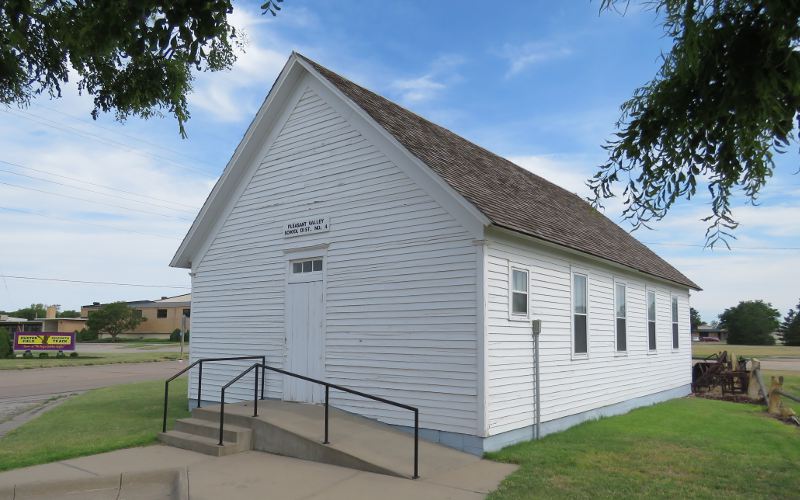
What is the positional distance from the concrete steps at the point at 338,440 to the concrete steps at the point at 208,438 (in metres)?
0.06

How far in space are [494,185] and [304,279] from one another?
438cm

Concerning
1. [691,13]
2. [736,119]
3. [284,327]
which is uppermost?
[691,13]

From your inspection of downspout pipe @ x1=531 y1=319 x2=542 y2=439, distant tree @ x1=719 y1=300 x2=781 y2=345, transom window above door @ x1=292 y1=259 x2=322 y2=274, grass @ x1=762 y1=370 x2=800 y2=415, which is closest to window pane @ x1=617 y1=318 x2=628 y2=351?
grass @ x1=762 y1=370 x2=800 y2=415

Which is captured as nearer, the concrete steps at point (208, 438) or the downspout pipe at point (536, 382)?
the concrete steps at point (208, 438)

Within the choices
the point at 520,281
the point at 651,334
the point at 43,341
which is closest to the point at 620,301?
the point at 651,334

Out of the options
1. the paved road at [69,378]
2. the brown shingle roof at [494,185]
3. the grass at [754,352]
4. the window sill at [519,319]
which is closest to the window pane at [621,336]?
the brown shingle roof at [494,185]

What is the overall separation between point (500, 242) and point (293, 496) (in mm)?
5243

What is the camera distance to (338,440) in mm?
9500

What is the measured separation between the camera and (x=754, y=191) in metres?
6.73

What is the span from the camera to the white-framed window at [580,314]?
516 inches

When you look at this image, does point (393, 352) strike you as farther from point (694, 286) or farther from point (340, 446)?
point (694, 286)

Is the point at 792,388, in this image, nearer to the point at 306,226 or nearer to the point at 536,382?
the point at 536,382

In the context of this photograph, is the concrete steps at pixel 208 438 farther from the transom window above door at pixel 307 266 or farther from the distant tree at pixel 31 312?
the distant tree at pixel 31 312

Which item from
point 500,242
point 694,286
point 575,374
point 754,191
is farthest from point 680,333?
point 754,191
